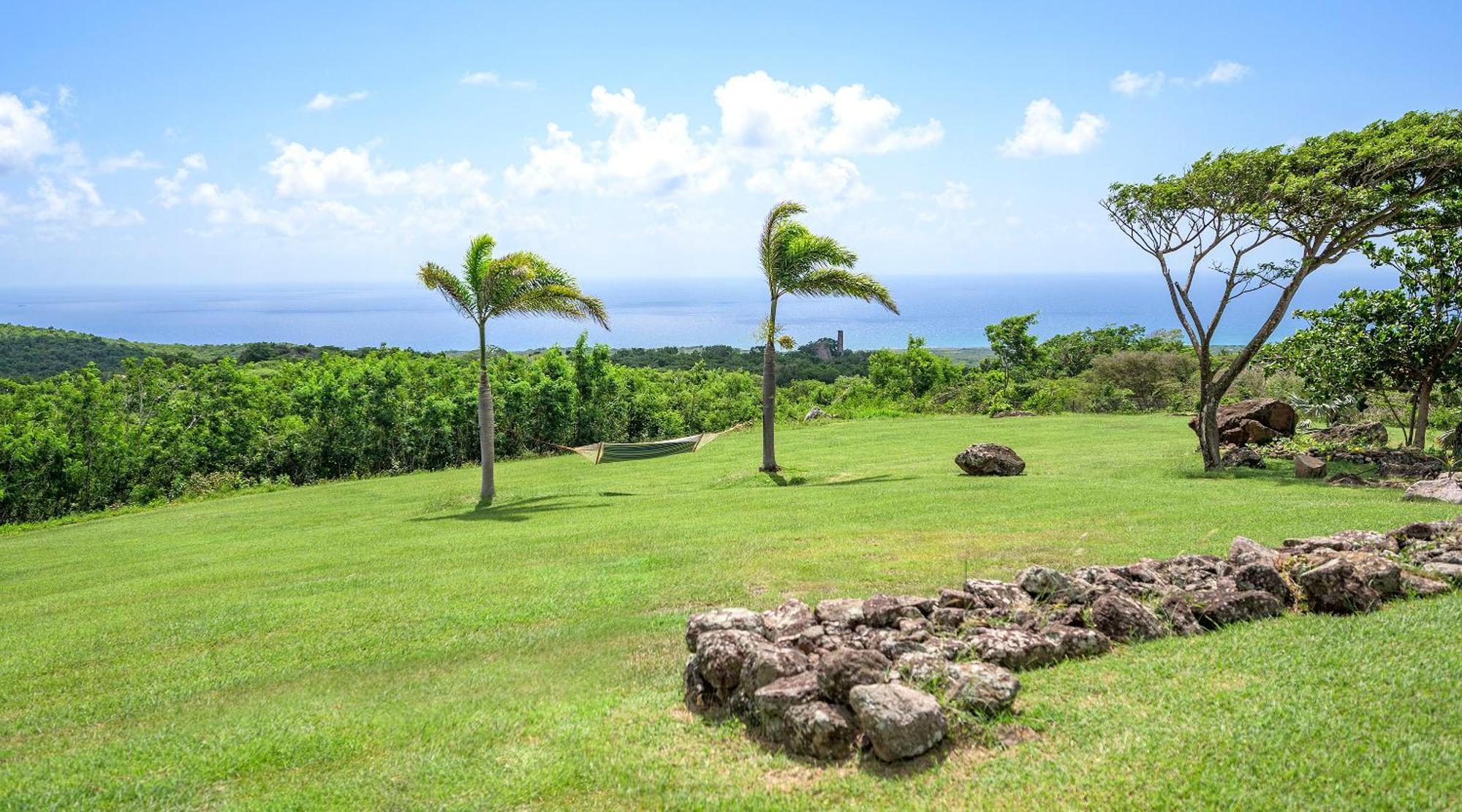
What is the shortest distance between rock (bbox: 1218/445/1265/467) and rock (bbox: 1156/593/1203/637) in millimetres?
11381

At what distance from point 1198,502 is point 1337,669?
291 inches

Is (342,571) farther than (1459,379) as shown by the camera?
No

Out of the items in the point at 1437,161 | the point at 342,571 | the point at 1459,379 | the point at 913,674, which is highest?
the point at 1437,161

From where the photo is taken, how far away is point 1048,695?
4664 millimetres

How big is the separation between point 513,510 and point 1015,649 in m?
11.6

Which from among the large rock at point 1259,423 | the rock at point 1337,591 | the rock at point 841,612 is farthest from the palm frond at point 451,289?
the large rock at point 1259,423

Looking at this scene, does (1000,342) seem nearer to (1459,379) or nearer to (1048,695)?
(1459,379)

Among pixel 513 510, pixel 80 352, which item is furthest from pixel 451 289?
pixel 80 352

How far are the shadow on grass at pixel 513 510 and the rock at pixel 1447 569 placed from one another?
455 inches

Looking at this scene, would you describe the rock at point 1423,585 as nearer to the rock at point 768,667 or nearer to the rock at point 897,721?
the rock at point 897,721

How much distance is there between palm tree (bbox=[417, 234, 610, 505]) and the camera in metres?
15.8

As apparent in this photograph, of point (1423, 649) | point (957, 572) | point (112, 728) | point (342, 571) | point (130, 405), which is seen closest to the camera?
point (1423, 649)

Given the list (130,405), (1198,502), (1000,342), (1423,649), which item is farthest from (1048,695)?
(1000,342)

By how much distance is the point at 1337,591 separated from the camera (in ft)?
19.1
